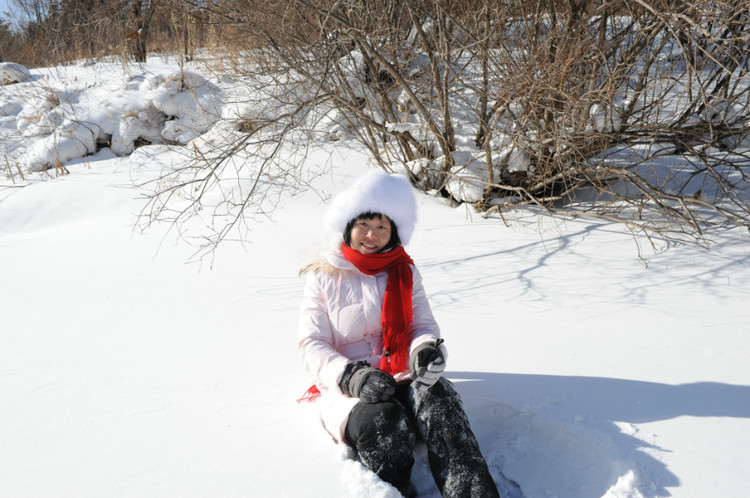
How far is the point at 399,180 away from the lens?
2.23m

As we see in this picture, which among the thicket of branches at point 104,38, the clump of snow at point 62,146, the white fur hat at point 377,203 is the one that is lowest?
the white fur hat at point 377,203

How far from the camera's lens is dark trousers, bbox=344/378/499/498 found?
171 centimetres

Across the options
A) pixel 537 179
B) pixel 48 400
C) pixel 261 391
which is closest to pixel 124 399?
pixel 48 400

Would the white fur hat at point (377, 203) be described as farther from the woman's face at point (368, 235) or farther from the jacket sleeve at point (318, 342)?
the jacket sleeve at point (318, 342)

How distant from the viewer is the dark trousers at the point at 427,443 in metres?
1.71

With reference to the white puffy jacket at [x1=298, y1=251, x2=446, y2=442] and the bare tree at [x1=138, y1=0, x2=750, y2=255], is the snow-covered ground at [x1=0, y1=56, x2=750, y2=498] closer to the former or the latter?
the white puffy jacket at [x1=298, y1=251, x2=446, y2=442]

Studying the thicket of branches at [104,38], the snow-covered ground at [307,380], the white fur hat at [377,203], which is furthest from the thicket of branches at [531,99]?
→ the thicket of branches at [104,38]

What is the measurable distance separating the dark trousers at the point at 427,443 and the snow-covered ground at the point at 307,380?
0.29 feet

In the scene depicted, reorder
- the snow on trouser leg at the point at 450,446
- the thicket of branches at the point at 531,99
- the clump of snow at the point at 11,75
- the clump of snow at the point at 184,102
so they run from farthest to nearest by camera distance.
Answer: the clump of snow at the point at 11,75 → the clump of snow at the point at 184,102 → the thicket of branches at the point at 531,99 → the snow on trouser leg at the point at 450,446

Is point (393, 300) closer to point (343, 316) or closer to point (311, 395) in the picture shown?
point (343, 316)

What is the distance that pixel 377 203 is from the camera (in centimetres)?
213

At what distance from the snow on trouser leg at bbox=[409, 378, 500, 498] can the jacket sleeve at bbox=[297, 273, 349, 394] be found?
287 millimetres

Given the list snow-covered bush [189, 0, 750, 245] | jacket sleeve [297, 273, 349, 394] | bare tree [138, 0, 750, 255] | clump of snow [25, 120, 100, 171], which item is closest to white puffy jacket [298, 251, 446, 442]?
jacket sleeve [297, 273, 349, 394]

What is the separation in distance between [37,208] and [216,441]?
196 inches
